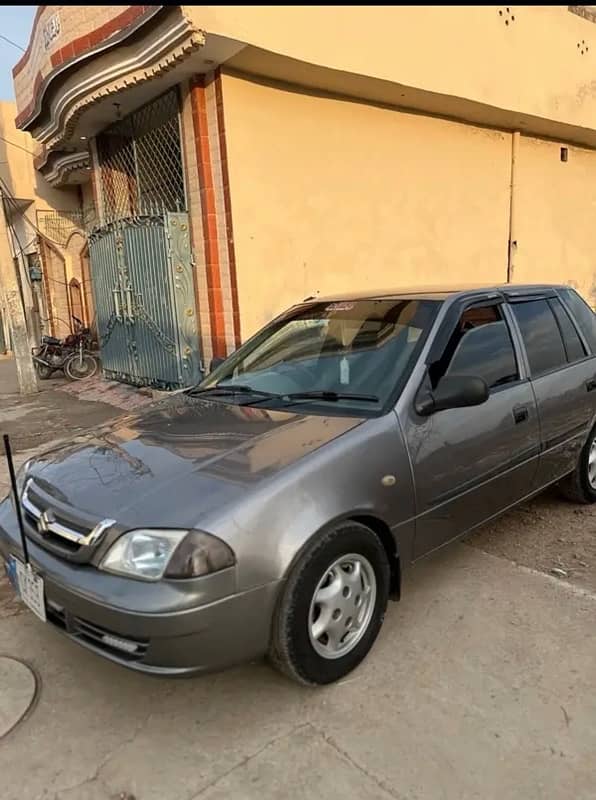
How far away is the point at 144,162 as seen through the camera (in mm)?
8859

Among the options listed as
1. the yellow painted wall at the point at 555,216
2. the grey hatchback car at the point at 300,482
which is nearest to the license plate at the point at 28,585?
the grey hatchback car at the point at 300,482

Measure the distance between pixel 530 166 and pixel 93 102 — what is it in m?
7.98

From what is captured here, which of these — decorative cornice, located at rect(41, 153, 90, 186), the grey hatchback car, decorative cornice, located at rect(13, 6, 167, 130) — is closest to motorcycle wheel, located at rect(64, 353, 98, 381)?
decorative cornice, located at rect(41, 153, 90, 186)

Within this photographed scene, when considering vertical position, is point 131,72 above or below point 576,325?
above

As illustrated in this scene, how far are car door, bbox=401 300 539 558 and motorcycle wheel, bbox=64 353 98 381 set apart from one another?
30.6 feet

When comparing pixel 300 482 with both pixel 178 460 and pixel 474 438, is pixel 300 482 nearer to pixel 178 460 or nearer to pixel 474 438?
pixel 178 460

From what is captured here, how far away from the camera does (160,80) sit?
285 inches

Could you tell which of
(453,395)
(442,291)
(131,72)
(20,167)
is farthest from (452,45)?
(20,167)

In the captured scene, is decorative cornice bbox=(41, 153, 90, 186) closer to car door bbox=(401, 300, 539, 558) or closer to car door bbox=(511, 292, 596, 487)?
car door bbox=(511, 292, 596, 487)

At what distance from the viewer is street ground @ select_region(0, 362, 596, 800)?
6.88 feet

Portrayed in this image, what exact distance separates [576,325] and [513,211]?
7.90 metres

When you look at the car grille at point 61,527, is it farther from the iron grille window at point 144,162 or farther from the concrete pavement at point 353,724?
the iron grille window at point 144,162

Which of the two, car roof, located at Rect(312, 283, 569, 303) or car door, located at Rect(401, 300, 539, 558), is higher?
car roof, located at Rect(312, 283, 569, 303)

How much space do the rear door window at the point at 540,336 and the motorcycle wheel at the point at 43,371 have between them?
10.2 metres
